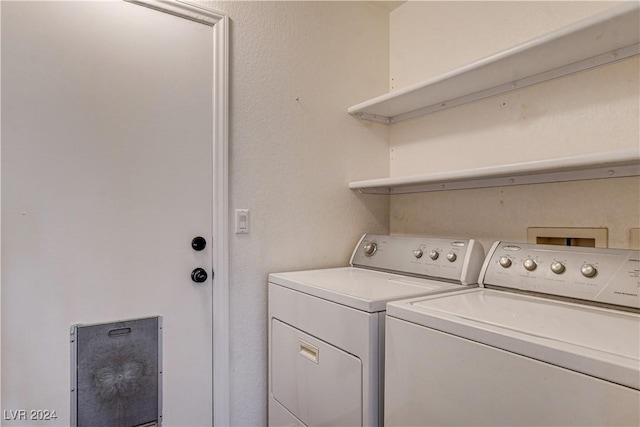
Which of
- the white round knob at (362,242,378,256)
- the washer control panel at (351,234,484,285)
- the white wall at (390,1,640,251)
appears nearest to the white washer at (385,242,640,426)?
the washer control panel at (351,234,484,285)

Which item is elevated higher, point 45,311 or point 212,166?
point 212,166

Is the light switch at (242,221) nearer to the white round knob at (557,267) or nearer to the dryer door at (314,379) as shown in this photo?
the dryer door at (314,379)

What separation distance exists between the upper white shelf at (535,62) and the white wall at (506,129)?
4 centimetres

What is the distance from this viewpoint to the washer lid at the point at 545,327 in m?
0.70

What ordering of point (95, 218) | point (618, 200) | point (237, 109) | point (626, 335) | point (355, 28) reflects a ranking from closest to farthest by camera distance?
1. point (626, 335)
2. point (618, 200)
3. point (95, 218)
4. point (237, 109)
5. point (355, 28)

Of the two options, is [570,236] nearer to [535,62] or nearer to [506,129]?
[506,129]

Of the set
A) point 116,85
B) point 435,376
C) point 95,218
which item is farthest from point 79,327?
point 435,376

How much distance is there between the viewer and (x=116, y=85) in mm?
1403

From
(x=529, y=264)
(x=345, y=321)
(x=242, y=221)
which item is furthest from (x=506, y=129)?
(x=242, y=221)

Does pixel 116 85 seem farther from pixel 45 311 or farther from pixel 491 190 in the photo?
pixel 491 190

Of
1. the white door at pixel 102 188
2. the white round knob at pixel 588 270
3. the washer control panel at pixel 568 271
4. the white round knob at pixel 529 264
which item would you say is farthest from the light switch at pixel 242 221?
the white round knob at pixel 588 270

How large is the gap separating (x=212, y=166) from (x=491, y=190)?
1211mm

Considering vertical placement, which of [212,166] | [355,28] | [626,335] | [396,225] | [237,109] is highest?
[355,28]

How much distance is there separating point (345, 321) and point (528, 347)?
0.57m
